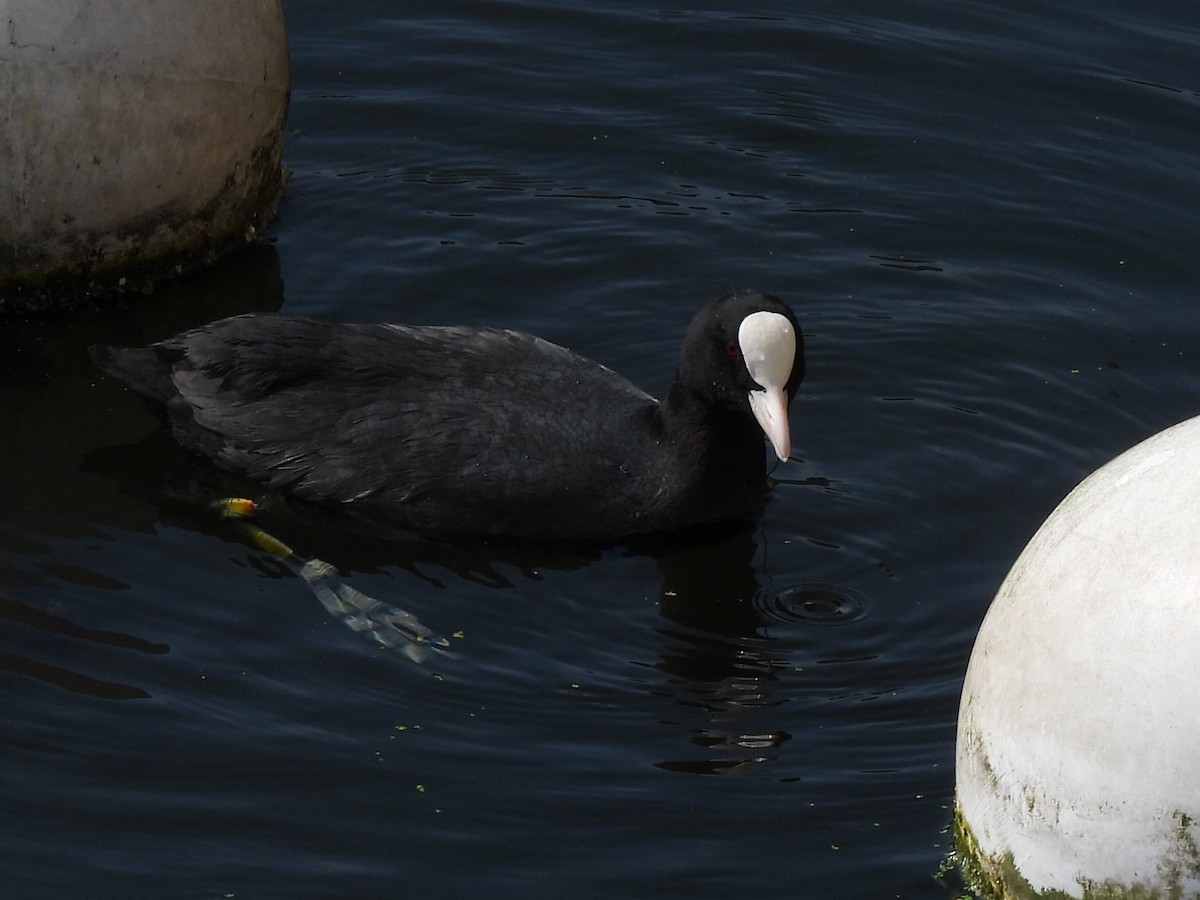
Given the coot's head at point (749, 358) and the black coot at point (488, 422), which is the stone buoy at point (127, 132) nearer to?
the black coot at point (488, 422)

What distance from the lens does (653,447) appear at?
751cm

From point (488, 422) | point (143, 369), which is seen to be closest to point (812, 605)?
point (488, 422)

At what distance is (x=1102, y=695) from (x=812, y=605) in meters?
2.51

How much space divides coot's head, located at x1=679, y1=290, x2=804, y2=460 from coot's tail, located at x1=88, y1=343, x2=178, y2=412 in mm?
2061

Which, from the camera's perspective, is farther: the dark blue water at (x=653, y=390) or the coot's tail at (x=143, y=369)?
the coot's tail at (x=143, y=369)

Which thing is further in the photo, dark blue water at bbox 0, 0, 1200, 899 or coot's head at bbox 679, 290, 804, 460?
coot's head at bbox 679, 290, 804, 460

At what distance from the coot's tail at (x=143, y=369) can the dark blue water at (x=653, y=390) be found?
0.99ft

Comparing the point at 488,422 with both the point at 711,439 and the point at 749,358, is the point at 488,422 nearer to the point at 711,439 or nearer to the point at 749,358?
the point at 711,439

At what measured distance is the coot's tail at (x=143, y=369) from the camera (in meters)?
7.84

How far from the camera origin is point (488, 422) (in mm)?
7391

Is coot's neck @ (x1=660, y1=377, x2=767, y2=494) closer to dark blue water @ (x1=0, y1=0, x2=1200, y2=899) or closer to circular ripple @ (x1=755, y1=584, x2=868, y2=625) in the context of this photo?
dark blue water @ (x1=0, y1=0, x2=1200, y2=899)

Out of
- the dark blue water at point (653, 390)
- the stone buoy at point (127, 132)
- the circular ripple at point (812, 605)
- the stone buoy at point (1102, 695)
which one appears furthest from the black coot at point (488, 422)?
the stone buoy at point (1102, 695)

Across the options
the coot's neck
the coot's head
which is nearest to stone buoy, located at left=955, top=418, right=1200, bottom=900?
the coot's head

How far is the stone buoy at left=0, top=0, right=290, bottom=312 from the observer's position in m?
8.03
